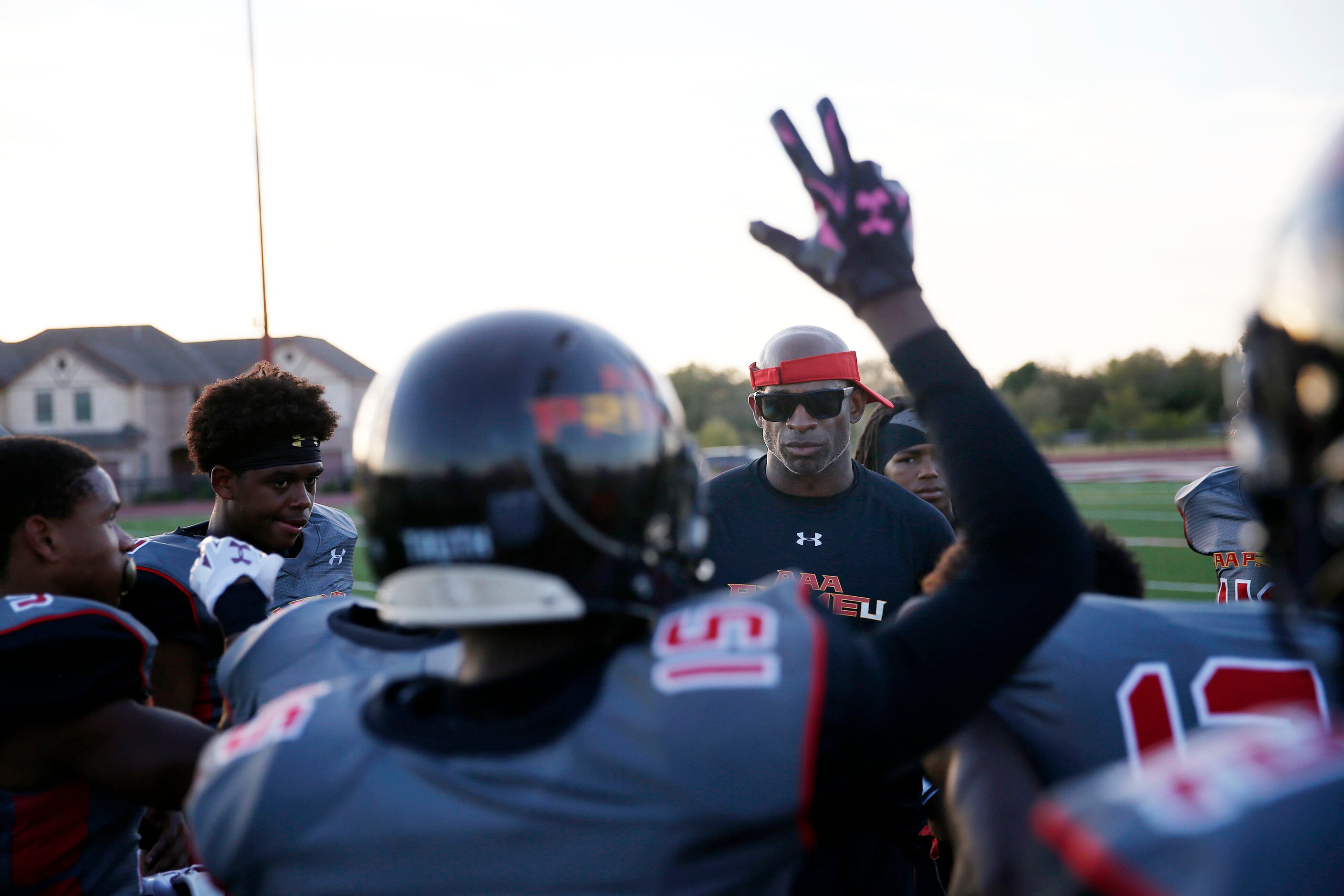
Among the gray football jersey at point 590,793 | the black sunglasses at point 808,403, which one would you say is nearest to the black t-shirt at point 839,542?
the black sunglasses at point 808,403

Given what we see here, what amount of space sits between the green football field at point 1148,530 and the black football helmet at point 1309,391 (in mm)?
10108

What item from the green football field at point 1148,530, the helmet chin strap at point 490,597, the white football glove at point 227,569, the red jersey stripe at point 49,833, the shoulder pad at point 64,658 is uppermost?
the helmet chin strap at point 490,597

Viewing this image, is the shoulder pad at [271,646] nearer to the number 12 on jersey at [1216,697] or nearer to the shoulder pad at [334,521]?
the number 12 on jersey at [1216,697]

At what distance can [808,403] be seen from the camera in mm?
3912

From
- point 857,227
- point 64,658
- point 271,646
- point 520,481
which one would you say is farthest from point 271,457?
point 857,227

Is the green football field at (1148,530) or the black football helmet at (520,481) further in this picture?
the green football field at (1148,530)

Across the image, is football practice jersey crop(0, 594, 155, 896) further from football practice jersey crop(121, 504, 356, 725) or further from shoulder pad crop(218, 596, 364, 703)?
football practice jersey crop(121, 504, 356, 725)

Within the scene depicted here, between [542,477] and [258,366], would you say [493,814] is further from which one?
[258,366]

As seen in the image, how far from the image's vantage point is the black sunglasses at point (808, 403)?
389 cm

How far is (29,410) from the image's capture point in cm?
4638

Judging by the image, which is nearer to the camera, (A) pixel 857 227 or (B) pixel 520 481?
(B) pixel 520 481

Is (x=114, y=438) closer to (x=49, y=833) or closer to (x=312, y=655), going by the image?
(x=49, y=833)

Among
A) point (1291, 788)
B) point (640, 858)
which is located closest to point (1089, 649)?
point (1291, 788)

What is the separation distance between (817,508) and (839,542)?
0.64 ft
